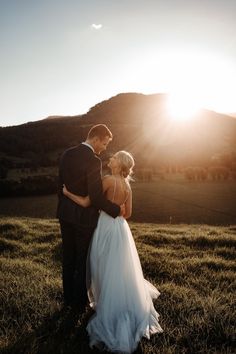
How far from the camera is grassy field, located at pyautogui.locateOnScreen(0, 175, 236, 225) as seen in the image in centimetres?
1741

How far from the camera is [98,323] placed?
4.57 m

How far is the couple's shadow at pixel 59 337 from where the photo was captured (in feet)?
13.6

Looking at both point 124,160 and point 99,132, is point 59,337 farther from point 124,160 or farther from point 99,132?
point 99,132

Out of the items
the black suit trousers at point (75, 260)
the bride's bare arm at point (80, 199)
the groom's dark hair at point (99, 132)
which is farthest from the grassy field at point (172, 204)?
the groom's dark hair at point (99, 132)

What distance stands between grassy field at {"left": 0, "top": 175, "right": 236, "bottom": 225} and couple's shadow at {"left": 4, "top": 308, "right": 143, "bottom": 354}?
11835 millimetres

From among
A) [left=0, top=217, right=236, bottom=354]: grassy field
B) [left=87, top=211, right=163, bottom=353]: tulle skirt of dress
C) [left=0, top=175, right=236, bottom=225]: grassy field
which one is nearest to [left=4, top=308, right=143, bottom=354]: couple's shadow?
[left=0, top=217, right=236, bottom=354]: grassy field

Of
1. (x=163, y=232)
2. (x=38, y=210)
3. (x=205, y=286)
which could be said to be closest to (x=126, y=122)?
(x=38, y=210)

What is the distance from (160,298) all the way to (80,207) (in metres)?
2.03

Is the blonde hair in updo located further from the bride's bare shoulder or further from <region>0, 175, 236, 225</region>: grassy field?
<region>0, 175, 236, 225</region>: grassy field

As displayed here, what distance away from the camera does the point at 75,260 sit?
541 centimetres

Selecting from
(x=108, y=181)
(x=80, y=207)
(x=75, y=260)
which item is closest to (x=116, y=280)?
(x=75, y=260)

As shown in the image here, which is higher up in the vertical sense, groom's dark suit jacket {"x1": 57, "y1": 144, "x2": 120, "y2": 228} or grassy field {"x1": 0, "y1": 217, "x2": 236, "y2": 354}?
groom's dark suit jacket {"x1": 57, "y1": 144, "x2": 120, "y2": 228}

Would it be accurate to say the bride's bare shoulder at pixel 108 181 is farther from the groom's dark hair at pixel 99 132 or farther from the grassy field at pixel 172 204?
the grassy field at pixel 172 204

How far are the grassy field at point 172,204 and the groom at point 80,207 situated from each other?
37.9ft
